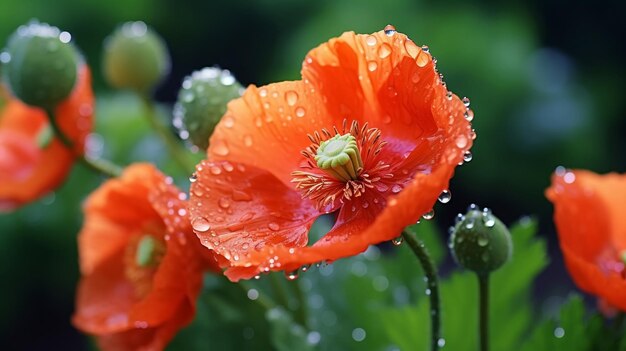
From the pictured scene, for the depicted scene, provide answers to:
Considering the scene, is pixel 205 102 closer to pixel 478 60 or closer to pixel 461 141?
pixel 461 141

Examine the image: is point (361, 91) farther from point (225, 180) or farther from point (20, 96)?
point (20, 96)

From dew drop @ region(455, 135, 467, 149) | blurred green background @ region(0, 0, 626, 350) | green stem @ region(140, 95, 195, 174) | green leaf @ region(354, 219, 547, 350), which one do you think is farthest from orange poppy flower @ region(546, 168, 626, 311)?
blurred green background @ region(0, 0, 626, 350)

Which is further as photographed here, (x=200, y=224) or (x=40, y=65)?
(x=40, y=65)

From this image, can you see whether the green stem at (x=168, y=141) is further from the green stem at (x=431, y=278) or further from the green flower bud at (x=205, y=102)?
the green stem at (x=431, y=278)

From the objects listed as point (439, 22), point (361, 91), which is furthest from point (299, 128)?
point (439, 22)

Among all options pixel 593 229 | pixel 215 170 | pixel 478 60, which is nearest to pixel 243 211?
pixel 215 170

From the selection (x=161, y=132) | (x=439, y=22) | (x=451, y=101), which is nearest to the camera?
(x=451, y=101)

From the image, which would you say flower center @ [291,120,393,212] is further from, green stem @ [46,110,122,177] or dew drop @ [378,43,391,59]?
green stem @ [46,110,122,177]
